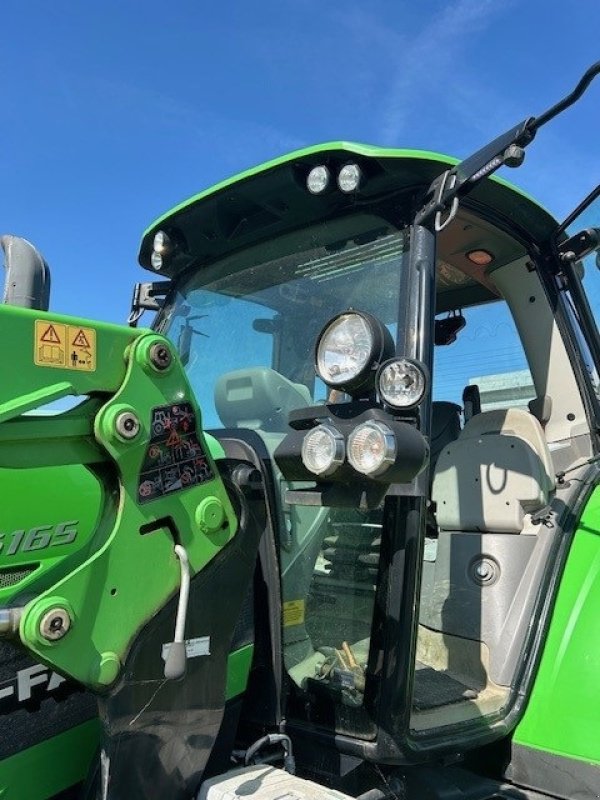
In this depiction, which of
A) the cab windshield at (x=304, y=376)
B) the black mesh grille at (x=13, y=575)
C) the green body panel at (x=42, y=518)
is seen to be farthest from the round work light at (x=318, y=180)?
the black mesh grille at (x=13, y=575)

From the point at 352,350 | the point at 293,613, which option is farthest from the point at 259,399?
the point at 293,613

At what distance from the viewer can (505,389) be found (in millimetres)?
3734

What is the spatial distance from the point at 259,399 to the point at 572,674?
57.2 inches

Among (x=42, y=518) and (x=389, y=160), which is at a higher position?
(x=389, y=160)

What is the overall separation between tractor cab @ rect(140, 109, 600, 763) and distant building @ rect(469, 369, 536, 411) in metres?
0.01

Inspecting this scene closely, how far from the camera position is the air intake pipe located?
2.05 m

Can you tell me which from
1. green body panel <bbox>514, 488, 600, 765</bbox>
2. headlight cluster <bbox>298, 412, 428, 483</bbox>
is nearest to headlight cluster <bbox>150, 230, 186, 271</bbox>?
headlight cluster <bbox>298, 412, 428, 483</bbox>

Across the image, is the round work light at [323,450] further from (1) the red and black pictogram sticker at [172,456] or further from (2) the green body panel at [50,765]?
(2) the green body panel at [50,765]

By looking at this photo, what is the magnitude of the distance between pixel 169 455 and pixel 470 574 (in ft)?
5.18

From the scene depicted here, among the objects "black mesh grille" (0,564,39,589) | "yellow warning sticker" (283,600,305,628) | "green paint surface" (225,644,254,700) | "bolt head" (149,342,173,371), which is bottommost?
"green paint surface" (225,644,254,700)

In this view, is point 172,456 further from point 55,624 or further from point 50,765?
point 50,765

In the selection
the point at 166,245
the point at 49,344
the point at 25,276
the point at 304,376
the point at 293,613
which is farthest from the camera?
the point at 166,245

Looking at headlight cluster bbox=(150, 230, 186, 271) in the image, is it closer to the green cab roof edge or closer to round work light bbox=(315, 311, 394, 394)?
the green cab roof edge

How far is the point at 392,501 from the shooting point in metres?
2.41
